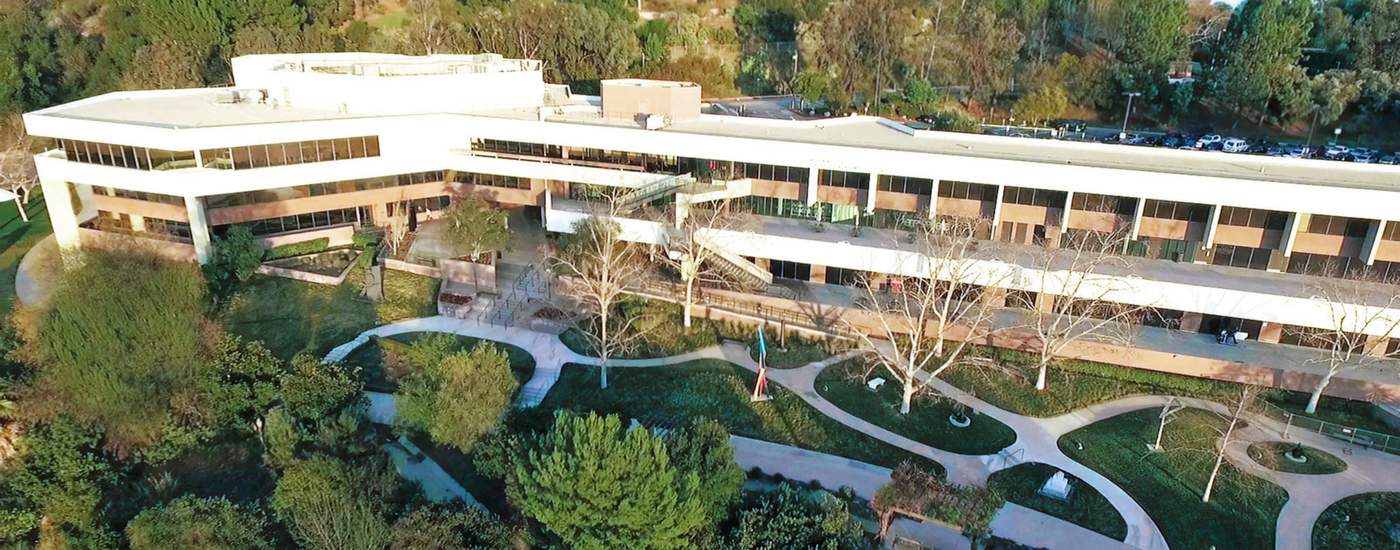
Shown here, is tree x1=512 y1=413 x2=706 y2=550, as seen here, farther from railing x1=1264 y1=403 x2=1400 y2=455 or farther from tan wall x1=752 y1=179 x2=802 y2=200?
railing x1=1264 y1=403 x2=1400 y2=455

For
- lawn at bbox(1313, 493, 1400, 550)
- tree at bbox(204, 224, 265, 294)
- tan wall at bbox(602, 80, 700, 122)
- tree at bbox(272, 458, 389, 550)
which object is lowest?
lawn at bbox(1313, 493, 1400, 550)

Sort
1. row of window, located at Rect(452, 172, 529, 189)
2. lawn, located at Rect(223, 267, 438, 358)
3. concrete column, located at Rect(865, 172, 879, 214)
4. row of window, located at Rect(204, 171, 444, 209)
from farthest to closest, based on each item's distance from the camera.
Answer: row of window, located at Rect(452, 172, 529, 189) < row of window, located at Rect(204, 171, 444, 209) < concrete column, located at Rect(865, 172, 879, 214) < lawn, located at Rect(223, 267, 438, 358)

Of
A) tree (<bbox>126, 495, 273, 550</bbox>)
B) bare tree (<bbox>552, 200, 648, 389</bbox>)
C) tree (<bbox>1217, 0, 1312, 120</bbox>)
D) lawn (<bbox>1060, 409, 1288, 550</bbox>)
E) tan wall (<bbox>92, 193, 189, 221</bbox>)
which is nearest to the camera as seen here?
tree (<bbox>126, 495, 273, 550</bbox>)

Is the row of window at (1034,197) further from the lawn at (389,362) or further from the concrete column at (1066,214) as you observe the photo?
the lawn at (389,362)

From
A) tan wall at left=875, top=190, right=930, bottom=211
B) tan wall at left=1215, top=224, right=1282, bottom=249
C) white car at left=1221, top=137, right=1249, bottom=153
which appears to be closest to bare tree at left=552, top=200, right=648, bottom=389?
tan wall at left=875, top=190, right=930, bottom=211

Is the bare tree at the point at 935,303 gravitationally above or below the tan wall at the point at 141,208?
below

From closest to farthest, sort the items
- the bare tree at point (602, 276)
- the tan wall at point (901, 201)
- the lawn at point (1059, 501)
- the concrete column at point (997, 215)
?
the lawn at point (1059, 501) < the bare tree at point (602, 276) < the concrete column at point (997, 215) < the tan wall at point (901, 201)

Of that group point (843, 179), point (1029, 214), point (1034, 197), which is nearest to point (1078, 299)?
point (1029, 214)

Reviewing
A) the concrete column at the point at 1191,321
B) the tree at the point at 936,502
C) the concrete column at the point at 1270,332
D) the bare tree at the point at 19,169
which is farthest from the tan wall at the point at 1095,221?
the bare tree at the point at 19,169
